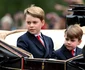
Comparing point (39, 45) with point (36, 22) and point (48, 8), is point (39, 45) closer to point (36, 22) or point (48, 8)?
point (36, 22)

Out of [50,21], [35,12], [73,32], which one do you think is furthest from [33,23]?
[50,21]

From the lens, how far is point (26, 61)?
6859 millimetres

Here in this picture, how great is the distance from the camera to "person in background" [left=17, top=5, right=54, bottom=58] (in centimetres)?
740

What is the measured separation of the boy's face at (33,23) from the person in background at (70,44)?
1.09ft

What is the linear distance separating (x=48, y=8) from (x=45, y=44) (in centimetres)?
921

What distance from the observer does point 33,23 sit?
744 cm

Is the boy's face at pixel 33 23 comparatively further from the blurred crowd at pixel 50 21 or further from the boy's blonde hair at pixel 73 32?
the blurred crowd at pixel 50 21

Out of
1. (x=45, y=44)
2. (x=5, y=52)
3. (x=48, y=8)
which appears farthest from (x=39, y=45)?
(x=48, y=8)

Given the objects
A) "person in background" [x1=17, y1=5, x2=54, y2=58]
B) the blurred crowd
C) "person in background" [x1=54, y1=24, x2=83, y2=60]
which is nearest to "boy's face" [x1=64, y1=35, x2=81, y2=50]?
"person in background" [x1=54, y1=24, x2=83, y2=60]

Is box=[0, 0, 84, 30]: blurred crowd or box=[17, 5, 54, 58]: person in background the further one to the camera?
box=[0, 0, 84, 30]: blurred crowd

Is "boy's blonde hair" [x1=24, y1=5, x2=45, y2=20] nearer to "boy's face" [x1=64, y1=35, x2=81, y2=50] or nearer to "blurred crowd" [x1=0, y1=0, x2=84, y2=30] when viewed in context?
"boy's face" [x1=64, y1=35, x2=81, y2=50]

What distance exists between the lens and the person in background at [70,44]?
24.0ft

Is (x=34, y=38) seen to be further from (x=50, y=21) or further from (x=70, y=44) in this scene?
(x=50, y=21)

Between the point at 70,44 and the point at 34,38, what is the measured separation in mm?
422
